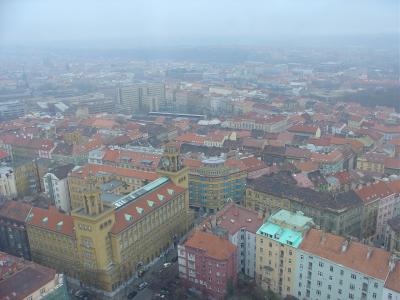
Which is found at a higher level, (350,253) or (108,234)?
(350,253)

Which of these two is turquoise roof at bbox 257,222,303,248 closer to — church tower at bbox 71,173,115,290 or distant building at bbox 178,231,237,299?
distant building at bbox 178,231,237,299

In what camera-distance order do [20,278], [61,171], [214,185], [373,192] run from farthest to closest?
[61,171] → [214,185] → [373,192] → [20,278]

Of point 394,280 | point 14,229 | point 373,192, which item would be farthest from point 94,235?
point 373,192

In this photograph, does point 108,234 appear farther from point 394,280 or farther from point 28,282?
point 394,280

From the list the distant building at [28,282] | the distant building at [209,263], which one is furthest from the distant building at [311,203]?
the distant building at [28,282]

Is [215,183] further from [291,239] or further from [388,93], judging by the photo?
[388,93]

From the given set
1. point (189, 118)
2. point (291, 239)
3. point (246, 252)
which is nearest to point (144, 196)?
point (246, 252)
